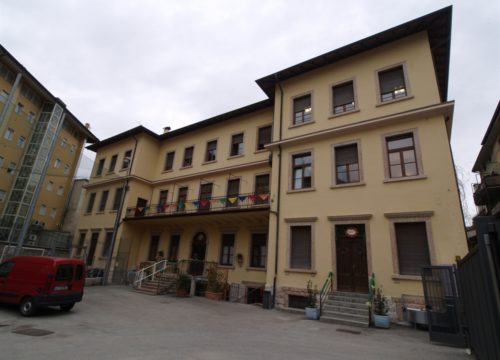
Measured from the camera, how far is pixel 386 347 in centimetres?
665

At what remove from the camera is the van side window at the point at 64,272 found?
8.94 meters

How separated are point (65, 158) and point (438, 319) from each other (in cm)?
3834

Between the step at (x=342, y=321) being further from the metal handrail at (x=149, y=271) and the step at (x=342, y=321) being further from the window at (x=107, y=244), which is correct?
the window at (x=107, y=244)

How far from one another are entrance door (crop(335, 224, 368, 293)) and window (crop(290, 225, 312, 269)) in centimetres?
133

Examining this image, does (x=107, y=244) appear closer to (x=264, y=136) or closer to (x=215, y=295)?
(x=215, y=295)

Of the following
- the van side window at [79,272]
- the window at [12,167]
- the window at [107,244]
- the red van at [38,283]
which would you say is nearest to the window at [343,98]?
the van side window at [79,272]

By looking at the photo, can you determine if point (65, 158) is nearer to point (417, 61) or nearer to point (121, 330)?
point (121, 330)

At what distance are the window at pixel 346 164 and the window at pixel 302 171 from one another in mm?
1350

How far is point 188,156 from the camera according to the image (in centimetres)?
2195

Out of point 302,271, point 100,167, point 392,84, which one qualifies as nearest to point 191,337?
point 302,271

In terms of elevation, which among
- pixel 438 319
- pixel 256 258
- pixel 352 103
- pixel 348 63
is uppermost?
pixel 348 63

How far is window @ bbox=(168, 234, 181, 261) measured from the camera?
1927 cm

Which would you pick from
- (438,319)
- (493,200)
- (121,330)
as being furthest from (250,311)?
(493,200)

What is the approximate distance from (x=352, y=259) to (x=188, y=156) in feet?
48.3
